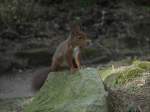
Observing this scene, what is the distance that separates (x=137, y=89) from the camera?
20.7 ft

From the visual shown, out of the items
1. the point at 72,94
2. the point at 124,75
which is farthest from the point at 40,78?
the point at 72,94

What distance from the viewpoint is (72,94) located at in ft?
19.5

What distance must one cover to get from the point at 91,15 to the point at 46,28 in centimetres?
119

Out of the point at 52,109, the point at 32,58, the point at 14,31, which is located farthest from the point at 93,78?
the point at 14,31

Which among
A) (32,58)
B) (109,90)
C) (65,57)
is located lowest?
(32,58)

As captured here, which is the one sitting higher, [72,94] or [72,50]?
[72,50]

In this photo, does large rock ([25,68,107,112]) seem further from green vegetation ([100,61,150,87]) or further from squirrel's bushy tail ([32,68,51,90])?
squirrel's bushy tail ([32,68,51,90])

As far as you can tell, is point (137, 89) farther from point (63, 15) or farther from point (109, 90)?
point (63, 15)

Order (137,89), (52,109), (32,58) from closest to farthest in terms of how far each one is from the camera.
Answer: (52,109)
(137,89)
(32,58)

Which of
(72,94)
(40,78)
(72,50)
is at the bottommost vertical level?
(40,78)

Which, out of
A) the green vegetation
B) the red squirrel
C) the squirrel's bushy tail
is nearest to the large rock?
the red squirrel

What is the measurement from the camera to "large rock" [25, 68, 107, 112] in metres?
5.68

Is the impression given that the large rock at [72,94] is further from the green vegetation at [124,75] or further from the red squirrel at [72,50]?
the green vegetation at [124,75]

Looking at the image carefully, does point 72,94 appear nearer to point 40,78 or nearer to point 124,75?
point 124,75
